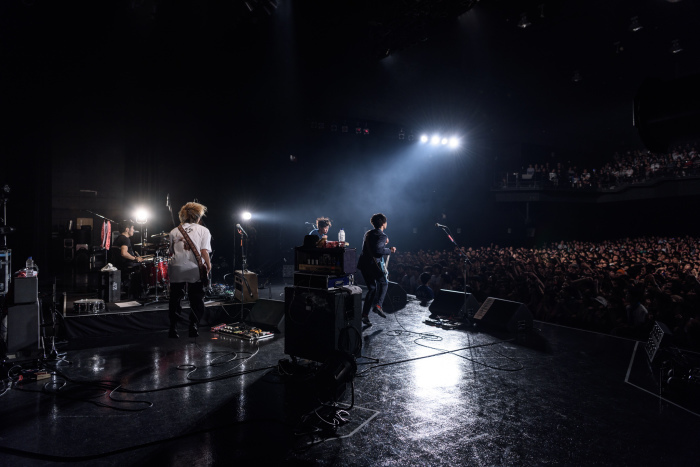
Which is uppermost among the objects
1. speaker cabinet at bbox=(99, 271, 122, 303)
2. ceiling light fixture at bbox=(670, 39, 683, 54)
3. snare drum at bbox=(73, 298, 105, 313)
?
ceiling light fixture at bbox=(670, 39, 683, 54)

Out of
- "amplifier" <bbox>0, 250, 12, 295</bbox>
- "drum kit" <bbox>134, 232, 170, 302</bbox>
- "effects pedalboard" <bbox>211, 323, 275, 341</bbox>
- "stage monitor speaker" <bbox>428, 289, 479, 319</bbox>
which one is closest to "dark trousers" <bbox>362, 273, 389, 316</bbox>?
"stage monitor speaker" <bbox>428, 289, 479, 319</bbox>

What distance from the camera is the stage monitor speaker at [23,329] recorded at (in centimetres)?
411

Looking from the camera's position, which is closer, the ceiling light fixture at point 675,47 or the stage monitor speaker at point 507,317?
the stage monitor speaker at point 507,317

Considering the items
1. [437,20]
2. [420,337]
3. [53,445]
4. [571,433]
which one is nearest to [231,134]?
[437,20]

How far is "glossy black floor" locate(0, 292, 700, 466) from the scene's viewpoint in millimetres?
2555

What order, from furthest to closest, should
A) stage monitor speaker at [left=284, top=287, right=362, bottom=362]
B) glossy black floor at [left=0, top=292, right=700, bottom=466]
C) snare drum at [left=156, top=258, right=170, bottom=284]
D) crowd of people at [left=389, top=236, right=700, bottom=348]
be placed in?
1. snare drum at [left=156, top=258, right=170, bottom=284]
2. crowd of people at [left=389, top=236, right=700, bottom=348]
3. stage monitor speaker at [left=284, top=287, right=362, bottom=362]
4. glossy black floor at [left=0, top=292, right=700, bottom=466]

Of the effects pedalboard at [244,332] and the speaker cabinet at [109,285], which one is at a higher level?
the speaker cabinet at [109,285]

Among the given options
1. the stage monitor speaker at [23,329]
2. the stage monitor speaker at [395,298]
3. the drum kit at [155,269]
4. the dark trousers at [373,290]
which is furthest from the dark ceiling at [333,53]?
the stage monitor speaker at [23,329]

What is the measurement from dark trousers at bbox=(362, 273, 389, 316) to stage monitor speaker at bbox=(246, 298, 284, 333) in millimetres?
1360

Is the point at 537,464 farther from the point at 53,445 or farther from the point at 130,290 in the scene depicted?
the point at 130,290

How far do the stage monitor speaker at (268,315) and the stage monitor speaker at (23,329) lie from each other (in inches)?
107

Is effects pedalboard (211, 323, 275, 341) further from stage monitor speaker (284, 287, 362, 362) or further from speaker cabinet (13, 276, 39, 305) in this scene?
speaker cabinet (13, 276, 39, 305)

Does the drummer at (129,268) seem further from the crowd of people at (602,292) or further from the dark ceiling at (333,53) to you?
the crowd of people at (602,292)

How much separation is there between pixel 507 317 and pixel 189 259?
4.70 meters
